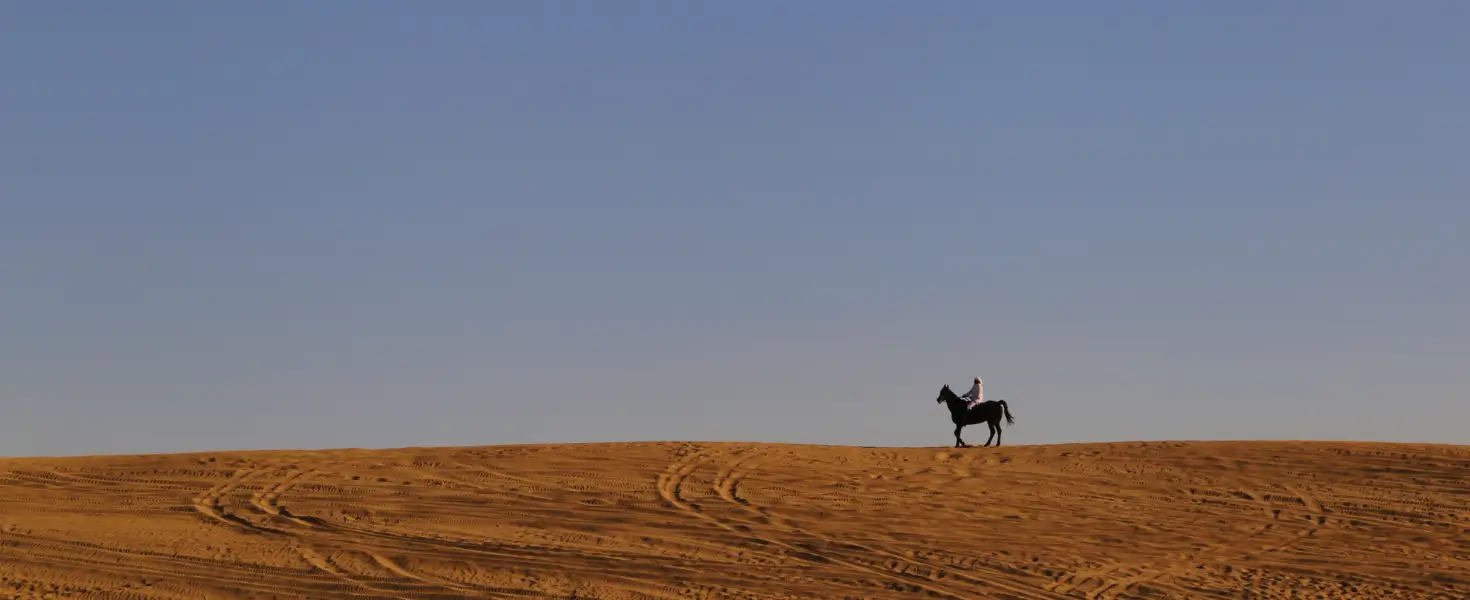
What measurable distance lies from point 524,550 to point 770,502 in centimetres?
458

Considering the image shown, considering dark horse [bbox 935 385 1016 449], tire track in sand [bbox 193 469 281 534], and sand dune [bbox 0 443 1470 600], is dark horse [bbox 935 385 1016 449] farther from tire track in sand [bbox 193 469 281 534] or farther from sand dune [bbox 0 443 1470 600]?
tire track in sand [bbox 193 469 281 534]

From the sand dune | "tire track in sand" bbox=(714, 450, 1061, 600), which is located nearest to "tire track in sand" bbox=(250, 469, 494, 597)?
the sand dune

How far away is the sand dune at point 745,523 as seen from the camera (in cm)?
2342

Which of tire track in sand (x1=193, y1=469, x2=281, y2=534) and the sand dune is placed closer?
the sand dune

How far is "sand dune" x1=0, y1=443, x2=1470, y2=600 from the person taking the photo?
922 inches

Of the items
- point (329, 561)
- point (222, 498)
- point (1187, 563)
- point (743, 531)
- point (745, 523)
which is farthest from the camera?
point (222, 498)

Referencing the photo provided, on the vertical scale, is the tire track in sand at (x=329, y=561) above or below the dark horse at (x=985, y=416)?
below

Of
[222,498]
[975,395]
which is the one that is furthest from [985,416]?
[222,498]

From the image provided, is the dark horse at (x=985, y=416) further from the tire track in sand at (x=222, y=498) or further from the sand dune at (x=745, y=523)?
the tire track in sand at (x=222, y=498)

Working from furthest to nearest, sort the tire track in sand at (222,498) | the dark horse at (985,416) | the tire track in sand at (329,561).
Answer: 1. the dark horse at (985,416)
2. the tire track in sand at (222,498)
3. the tire track in sand at (329,561)

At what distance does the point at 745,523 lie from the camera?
85.7 ft

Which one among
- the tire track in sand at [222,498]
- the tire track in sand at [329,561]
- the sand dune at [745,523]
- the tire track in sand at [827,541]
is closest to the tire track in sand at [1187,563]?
the sand dune at [745,523]

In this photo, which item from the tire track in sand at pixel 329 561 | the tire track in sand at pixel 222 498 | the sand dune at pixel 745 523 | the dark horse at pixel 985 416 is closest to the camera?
the tire track in sand at pixel 329 561

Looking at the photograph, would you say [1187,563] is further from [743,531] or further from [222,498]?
[222,498]
